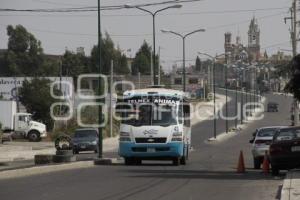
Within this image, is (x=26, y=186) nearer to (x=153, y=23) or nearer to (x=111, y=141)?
(x=153, y=23)

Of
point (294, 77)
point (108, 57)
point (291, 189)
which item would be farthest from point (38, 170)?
point (108, 57)

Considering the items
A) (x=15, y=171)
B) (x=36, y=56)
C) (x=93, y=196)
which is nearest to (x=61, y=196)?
(x=93, y=196)

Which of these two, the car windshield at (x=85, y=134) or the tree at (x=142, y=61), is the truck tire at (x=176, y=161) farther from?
the tree at (x=142, y=61)

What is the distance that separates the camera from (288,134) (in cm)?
2369

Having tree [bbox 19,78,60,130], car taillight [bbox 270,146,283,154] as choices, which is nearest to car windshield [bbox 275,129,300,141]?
car taillight [bbox 270,146,283,154]

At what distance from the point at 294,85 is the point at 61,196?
1089 centimetres

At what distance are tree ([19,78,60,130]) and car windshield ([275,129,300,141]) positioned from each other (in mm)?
52610

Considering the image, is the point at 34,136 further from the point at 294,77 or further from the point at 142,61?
the point at 142,61

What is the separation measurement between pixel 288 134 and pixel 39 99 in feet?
176

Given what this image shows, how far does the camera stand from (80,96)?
3472 inches

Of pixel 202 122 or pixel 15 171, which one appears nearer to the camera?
pixel 15 171

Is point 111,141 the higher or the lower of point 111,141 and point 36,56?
the lower

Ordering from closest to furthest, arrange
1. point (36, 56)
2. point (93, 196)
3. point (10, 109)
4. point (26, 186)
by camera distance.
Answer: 1. point (93, 196)
2. point (26, 186)
3. point (10, 109)
4. point (36, 56)

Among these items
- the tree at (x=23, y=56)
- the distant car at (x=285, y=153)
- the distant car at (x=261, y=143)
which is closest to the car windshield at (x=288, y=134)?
the distant car at (x=285, y=153)
